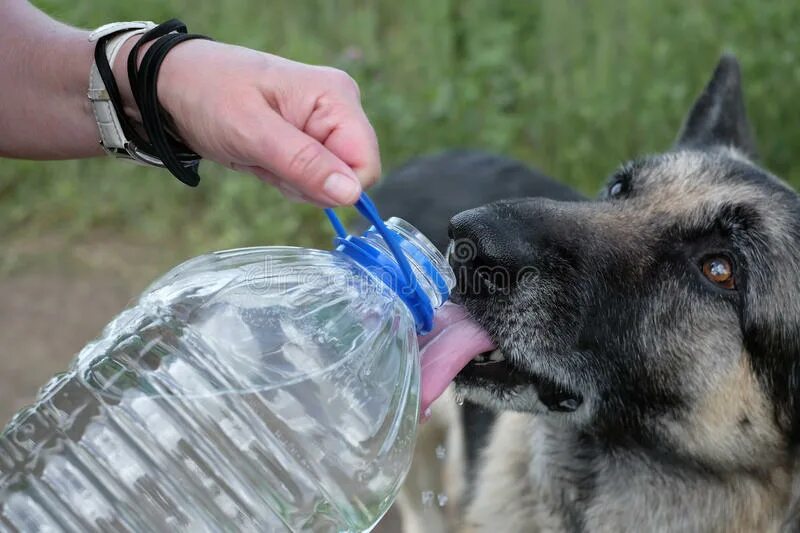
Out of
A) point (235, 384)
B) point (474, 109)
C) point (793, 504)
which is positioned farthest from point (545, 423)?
point (474, 109)

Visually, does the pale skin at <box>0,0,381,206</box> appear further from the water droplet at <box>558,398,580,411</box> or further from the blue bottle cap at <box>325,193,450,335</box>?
the water droplet at <box>558,398,580,411</box>

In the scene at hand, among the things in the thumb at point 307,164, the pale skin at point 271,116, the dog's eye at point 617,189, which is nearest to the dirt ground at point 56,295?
the dog's eye at point 617,189

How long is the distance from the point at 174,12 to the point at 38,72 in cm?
434

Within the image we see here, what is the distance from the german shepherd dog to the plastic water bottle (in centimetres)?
36

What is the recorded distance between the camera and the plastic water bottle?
1995 mm

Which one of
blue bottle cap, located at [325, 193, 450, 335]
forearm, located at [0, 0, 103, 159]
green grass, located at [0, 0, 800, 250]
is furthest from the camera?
green grass, located at [0, 0, 800, 250]

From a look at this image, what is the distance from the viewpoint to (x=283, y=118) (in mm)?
1581

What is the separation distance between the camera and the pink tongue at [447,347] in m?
1.97

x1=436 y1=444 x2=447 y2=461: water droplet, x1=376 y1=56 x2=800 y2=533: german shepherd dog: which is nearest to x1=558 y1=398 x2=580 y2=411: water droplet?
x1=376 y1=56 x2=800 y2=533: german shepherd dog

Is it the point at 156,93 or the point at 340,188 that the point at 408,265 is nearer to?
the point at 340,188

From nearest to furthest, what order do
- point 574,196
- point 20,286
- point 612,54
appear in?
1. point 574,196
2. point 20,286
3. point 612,54

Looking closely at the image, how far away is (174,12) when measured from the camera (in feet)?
19.8

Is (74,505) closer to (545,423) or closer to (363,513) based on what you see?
(363,513)

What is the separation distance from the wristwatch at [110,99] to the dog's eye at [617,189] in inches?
57.1
